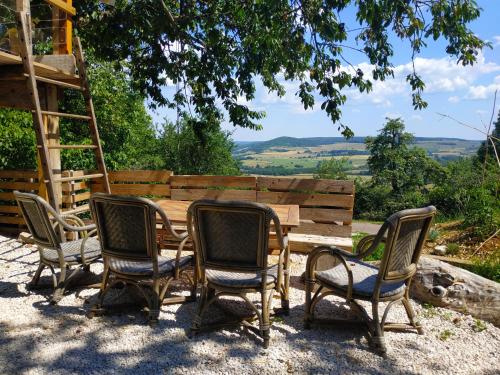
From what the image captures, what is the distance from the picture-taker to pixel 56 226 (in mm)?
3723

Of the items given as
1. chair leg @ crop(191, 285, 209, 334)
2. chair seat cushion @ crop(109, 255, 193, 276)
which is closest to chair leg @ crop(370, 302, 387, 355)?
chair leg @ crop(191, 285, 209, 334)

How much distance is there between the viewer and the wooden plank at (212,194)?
227 inches

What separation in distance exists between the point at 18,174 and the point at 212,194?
307cm

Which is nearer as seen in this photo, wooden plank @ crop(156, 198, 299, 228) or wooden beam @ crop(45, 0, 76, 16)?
wooden plank @ crop(156, 198, 299, 228)

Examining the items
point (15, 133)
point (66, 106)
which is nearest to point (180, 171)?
point (66, 106)

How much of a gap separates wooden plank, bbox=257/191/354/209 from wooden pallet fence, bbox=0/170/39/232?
3.51 m

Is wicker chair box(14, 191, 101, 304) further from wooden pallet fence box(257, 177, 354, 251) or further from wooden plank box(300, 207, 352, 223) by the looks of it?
wooden plank box(300, 207, 352, 223)

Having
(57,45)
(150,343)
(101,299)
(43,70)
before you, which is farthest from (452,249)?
(57,45)

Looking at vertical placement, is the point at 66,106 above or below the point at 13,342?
above

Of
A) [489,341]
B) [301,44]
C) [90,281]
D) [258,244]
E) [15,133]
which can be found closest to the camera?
A: [258,244]

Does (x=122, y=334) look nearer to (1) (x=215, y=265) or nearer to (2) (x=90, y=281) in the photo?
(1) (x=215, y=265)

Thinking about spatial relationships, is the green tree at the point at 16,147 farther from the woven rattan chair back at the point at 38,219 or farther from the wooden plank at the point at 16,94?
the woven rattan chair back at the point at 38,219

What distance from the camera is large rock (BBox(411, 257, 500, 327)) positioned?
135 inches

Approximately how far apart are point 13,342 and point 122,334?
0.73 metres
